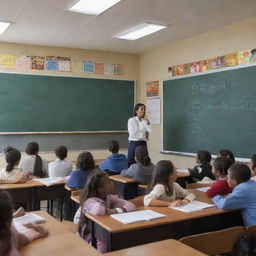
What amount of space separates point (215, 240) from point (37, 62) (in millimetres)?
5214

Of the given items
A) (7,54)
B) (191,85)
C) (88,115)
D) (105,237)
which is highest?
(7,54)

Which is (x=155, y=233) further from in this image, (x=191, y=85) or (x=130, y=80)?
(x=130, y=80)

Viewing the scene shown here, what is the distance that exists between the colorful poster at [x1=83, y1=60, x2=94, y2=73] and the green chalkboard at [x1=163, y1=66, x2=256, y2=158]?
1.49 meters

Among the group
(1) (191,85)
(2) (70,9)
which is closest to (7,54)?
(2) (70,9)

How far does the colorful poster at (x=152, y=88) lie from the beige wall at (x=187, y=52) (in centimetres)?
10

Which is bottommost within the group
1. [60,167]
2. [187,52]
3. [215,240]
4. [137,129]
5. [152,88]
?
[215,240]

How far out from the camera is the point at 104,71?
22.9 ft

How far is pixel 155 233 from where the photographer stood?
7.48ft

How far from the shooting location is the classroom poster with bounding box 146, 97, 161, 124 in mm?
6801

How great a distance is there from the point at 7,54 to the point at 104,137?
2438 millimetres

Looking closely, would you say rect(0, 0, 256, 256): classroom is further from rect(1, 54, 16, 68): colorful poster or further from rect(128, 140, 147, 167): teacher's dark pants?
rect(128, 140, 147, 167): teacher's dark pants

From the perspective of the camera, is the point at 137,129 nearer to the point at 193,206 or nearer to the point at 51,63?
the point at 51,63

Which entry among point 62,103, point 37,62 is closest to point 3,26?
point 37,62

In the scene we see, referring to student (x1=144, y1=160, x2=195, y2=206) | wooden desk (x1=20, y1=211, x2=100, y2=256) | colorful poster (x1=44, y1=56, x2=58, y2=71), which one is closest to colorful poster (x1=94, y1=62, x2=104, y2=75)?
colorful poster (x1=44, y1=56, x2=58, y2=71)
